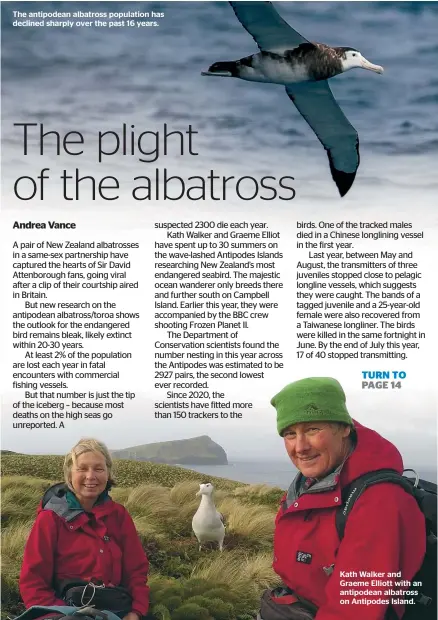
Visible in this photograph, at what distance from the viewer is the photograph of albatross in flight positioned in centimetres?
578

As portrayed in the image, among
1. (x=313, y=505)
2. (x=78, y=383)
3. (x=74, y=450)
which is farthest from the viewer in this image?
(x=78, y=383)

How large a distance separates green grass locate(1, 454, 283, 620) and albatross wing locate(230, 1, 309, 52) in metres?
2.93

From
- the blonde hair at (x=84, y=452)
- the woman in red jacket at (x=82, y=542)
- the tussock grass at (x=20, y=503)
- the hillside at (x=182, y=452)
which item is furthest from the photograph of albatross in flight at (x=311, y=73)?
the tussock grass at (x=20, y=503)

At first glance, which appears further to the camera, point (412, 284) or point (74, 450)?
point (412, 284)

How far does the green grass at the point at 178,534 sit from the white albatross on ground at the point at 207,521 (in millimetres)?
62

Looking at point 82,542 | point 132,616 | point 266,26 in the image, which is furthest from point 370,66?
point 132,616

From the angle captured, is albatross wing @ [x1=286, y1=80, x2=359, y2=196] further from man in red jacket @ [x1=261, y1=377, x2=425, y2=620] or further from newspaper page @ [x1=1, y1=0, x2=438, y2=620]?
man in red jacket @ [x1=261, y1=377, x2=425, y2=620]

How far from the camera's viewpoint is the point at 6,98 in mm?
5910

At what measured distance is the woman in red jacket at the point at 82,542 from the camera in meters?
4.99

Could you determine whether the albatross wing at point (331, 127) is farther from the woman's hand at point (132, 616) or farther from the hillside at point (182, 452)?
the woman's hand at point (132, 616)

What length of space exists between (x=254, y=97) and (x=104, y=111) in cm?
103

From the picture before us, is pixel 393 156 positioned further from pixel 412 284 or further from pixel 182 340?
pixel 182 340

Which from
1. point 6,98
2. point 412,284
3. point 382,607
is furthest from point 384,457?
point 6,98

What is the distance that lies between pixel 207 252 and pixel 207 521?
1.77m
